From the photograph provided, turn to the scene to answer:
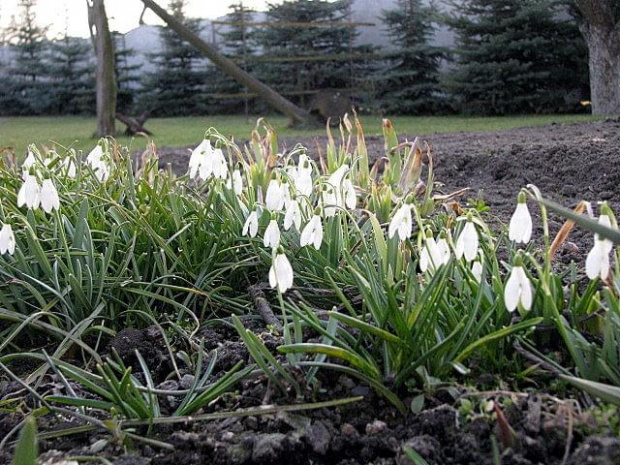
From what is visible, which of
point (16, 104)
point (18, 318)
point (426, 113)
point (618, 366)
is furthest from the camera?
point (16, 104)

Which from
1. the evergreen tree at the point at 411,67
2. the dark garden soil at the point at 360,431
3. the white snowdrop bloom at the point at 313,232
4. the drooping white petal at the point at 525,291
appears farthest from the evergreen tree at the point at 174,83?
the drooping white petal at the point at 525,291

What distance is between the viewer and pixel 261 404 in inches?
67.1

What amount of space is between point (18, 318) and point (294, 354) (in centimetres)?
109

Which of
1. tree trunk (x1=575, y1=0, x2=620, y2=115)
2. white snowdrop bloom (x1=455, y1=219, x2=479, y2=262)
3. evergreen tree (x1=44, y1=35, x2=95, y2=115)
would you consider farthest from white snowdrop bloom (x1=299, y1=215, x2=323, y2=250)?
evergreen tree (x1=44, y1=35, x2=95, y2=115)

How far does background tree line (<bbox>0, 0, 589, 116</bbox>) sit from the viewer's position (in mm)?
14508

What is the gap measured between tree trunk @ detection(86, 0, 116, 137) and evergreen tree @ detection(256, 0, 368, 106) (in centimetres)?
754

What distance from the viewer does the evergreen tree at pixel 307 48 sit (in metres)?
18.2

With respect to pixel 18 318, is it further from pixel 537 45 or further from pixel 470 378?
pixel 537 45

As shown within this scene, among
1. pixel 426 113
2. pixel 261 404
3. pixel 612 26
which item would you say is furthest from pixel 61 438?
pixel 426 113

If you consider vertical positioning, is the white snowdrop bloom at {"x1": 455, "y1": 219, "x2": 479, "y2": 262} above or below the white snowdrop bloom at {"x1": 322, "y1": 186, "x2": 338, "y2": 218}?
below

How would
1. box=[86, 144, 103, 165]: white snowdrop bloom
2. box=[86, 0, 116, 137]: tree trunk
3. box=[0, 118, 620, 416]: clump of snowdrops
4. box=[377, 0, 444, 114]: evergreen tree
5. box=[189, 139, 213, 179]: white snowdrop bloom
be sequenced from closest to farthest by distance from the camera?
1. box=[0, 118, 620, 416]: clump of snowdrops
2. box=[189, 139, 213, 179]: white snowdrop bloom
3. box=[86, 144, 103, 165]: white snowdrop bloom
4. box=[86, 0, 116, 137]: tree trunk
5. box=[377, 0, 444, 114]: evergreen tree

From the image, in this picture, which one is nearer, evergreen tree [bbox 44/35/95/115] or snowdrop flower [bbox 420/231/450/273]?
snowdrop flower [bbox 420/231/450/273]

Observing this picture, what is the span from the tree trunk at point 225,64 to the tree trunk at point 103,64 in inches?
29.3

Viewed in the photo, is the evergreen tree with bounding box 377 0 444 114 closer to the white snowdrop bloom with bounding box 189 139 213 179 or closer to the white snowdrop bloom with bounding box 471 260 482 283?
the white snowdrop bloom with bounding box 189 139 213 179
